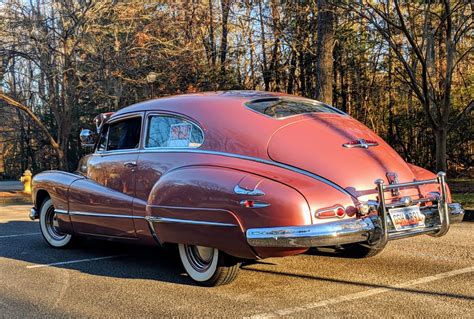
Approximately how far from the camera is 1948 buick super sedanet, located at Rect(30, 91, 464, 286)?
14.2 ft

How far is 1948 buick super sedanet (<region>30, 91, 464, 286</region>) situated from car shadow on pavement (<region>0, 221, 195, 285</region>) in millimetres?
382

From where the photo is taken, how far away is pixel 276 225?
14.0 feet

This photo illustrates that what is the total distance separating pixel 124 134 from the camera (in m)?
6.28

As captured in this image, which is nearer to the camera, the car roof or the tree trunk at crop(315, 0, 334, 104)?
the car roof

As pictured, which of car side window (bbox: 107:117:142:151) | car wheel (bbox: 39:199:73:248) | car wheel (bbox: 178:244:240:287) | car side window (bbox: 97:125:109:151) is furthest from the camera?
car wheel (bbox: 39:199:73:248)

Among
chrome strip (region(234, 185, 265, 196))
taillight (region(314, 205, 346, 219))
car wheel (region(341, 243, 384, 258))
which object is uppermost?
chrome strip (region(234, 185, 265, 196))

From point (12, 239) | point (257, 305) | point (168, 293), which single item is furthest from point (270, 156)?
point (12, 239)

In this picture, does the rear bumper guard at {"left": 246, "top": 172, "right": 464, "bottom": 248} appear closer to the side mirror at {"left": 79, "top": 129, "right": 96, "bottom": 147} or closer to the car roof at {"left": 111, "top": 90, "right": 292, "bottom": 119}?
the car roof at {"left": 111, "top": 90, "right": 292, "bottom": 119}

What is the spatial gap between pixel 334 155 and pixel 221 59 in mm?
16878

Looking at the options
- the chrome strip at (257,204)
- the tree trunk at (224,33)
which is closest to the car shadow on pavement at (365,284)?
the chrome strip at (257,204)

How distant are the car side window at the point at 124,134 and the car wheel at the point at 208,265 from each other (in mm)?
1524

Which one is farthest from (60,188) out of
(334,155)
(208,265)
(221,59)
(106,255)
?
(221,59)

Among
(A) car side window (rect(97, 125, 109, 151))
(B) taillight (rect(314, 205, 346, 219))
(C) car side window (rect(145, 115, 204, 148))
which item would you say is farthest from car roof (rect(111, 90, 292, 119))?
(B) taillight (rect(314, 205, 346, 219))

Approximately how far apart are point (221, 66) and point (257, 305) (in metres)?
16.9
